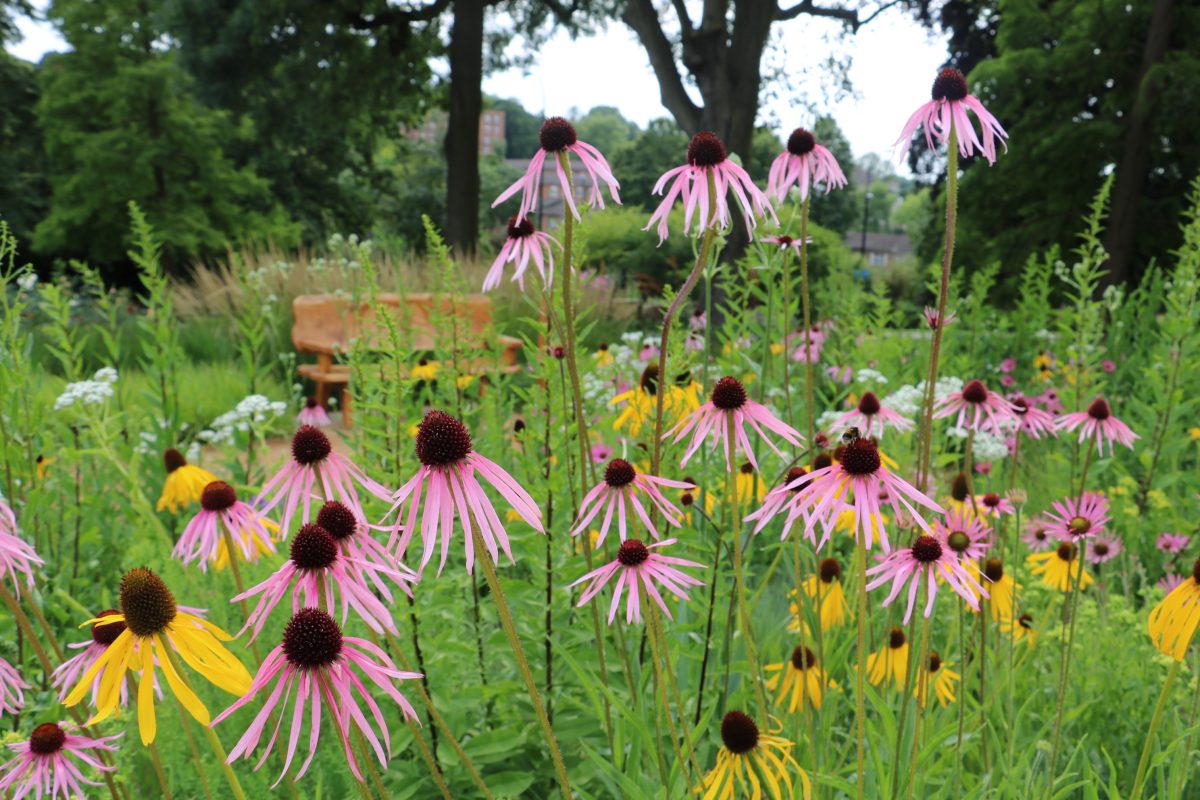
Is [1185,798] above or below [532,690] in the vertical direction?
below

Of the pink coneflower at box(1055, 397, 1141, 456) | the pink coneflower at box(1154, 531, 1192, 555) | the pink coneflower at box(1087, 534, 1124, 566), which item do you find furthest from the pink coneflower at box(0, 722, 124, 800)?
the pink coneflower at box(1154, 531, 1192, 555)

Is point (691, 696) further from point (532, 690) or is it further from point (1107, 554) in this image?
point (1107, 554)

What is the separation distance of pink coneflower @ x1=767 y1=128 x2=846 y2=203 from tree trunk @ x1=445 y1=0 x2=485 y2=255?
11.1 metres

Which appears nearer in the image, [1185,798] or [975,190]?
[1185,798]

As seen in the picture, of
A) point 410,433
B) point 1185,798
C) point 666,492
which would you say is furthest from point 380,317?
point 1185,798

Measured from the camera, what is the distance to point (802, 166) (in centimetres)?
161

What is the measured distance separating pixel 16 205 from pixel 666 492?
828 inches

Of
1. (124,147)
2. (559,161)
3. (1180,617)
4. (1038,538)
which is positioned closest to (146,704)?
(559,161)

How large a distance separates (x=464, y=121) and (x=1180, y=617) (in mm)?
12803

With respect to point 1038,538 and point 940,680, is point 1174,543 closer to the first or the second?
point 1038,538

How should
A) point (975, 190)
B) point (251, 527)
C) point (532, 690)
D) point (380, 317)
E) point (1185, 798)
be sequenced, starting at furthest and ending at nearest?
point (975, 190) → point (1185, 798) → point (380, 317) → point (251, 527) → point (532, 690)

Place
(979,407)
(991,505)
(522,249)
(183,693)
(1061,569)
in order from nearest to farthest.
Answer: (183,693) < (522,249) < (979,407) < (991,505) < (1061,569)

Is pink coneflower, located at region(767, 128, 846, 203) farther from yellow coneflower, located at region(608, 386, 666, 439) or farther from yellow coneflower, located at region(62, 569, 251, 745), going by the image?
yellow coneflower, located at region(62, 569, 251, 745)

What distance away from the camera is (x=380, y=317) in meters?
1.72
